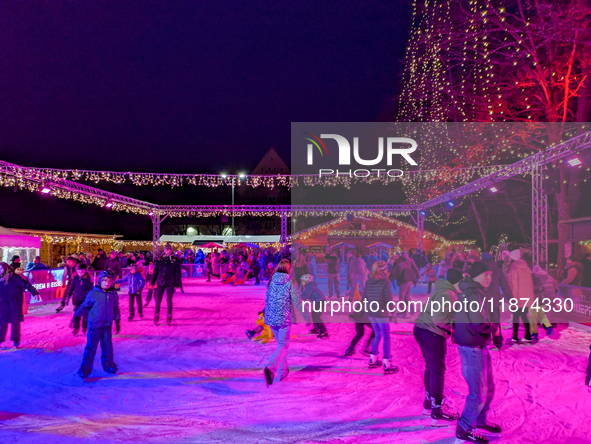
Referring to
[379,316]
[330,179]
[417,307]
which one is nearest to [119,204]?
[330,179]

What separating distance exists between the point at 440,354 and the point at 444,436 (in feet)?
2.25

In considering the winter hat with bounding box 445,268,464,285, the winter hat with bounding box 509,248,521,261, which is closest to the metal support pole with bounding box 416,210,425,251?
the winter hat with bounding box 509,248,521,261

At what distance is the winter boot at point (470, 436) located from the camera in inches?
121

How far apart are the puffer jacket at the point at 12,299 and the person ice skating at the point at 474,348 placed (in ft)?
21.6

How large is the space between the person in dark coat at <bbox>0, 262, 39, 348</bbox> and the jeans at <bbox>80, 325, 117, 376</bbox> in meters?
2.23

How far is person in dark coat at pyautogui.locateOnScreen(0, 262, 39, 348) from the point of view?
5.89 m

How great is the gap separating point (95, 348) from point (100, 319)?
380 mm

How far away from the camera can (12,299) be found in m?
5.95

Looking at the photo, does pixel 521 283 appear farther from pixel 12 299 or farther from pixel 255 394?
pixel 12 299

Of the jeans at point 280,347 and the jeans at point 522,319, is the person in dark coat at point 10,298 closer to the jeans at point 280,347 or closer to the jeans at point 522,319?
the jeans at point 280,347

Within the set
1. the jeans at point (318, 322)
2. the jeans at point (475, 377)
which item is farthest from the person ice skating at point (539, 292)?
the jeans at point (475, 377)

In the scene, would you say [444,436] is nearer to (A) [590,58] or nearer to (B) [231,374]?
(B) [231,374]

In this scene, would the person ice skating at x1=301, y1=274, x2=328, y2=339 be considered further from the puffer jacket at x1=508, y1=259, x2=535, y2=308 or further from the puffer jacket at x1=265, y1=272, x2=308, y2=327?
the puffer jacket at x1=508, y1=259, x2=535, y2=308

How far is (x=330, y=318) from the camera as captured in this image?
9281 millimetres
